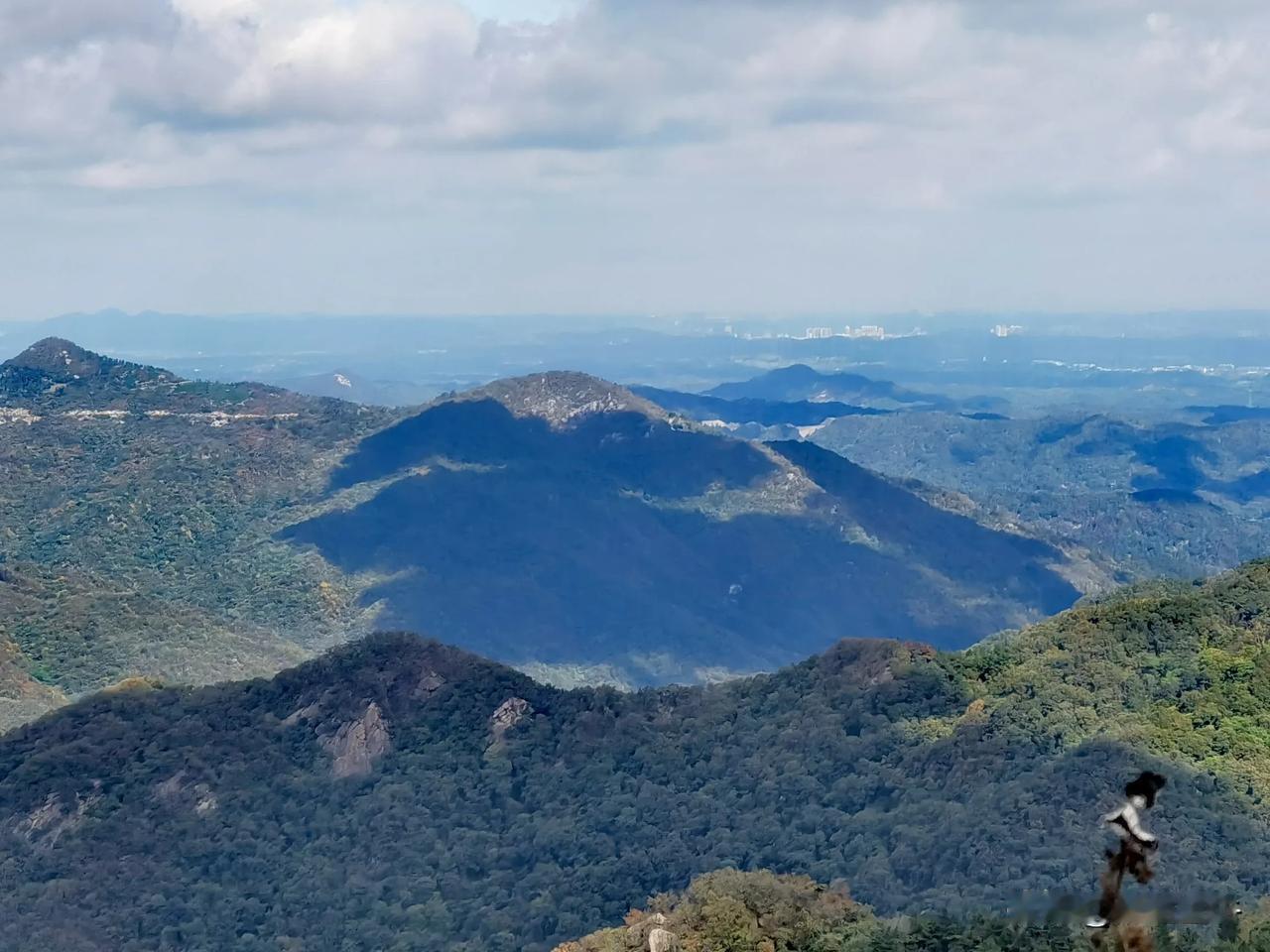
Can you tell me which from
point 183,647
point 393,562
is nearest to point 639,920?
point 183,647

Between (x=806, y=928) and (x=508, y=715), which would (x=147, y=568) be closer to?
(x=508, y=715)

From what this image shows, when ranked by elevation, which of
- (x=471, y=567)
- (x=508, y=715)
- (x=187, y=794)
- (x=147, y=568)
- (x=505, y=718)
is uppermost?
(x=508, y=715)

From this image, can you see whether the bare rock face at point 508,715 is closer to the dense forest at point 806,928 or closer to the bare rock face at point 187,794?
the bare rock face at point 187,794

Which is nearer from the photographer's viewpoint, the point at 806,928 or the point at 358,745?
the point at 806,928

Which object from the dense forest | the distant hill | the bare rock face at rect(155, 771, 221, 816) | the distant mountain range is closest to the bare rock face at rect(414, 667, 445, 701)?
the bare rock face at rect(155, 771, 221, 816)

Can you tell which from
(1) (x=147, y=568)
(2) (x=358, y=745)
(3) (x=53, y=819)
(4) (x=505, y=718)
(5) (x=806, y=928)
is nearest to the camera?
(5) (x=806, y=928)

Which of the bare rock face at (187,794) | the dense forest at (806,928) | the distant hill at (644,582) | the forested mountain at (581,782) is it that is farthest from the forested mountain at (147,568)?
the dense forest at (806,928)

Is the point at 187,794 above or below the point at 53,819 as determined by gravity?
above

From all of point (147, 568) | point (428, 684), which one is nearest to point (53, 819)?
point (428, 684)
